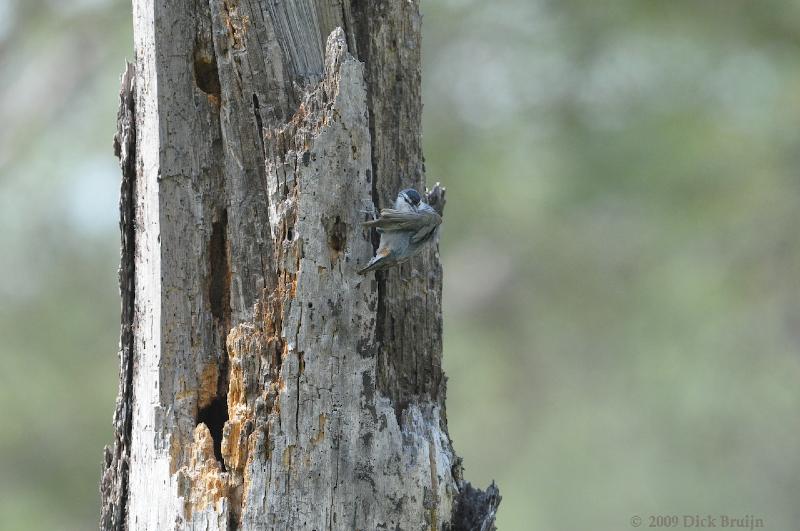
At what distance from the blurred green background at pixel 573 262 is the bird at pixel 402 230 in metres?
4.94

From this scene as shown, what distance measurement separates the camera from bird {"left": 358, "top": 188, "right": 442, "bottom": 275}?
1.98 metres

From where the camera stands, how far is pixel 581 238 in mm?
8344

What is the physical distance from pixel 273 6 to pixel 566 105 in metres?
5.51

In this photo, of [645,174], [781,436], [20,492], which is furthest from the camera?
[781,436]

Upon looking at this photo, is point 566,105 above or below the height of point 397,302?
above

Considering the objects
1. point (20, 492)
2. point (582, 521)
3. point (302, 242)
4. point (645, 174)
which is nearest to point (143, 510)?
point (302, 242)

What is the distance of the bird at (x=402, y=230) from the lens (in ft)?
6.49

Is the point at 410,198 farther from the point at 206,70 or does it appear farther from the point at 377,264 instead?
the point at 206,70

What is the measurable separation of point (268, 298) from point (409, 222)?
12.8 inches

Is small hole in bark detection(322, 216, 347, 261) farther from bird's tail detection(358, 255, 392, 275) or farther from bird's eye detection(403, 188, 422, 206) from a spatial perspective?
bird's eye detection(403, 188, 422, 206)

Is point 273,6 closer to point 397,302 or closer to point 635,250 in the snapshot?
point 397,302

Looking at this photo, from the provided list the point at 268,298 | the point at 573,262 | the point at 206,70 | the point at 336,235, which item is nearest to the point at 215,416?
the point at 268,298

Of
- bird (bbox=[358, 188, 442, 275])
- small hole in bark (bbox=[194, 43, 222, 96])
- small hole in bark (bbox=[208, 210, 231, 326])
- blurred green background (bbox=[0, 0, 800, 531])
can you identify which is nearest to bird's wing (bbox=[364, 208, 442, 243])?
bird (bbox=[358, 188, 442, 275])

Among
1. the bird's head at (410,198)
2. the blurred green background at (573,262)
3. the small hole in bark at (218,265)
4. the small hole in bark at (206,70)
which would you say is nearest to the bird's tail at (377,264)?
the bird's head at (410,198)
